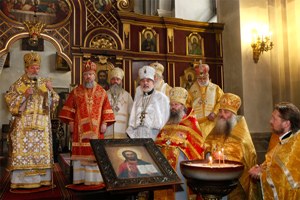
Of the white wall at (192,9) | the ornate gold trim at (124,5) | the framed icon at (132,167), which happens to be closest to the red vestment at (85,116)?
the framed icon at (132,167)

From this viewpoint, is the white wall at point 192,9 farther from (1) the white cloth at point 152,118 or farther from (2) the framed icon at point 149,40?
(1) the white cloth at point 152,118

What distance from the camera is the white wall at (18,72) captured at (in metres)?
11.9

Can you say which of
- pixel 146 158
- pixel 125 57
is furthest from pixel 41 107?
pixel 125 57

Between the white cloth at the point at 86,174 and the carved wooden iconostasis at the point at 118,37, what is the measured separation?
2983 mm

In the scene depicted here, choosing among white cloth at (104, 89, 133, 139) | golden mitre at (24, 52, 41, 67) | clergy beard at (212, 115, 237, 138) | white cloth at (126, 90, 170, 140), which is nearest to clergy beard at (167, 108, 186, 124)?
white cloth at (126, 90, 170, 140)

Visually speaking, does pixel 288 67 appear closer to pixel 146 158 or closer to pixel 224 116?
pixel 224 116

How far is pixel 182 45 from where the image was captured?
27.2 feet

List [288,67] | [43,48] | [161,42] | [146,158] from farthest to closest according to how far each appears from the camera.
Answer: [43,48], [161,42], [288,67], [146,158]

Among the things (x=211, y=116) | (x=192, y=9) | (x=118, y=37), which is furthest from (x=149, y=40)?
(x=192, y=9)

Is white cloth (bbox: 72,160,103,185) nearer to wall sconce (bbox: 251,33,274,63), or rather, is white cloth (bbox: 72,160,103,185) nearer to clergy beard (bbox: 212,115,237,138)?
clergy beard (bbox: 212,115,237,138)

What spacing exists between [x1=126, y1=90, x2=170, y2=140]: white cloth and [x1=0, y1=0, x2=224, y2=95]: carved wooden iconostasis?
10.4 ft

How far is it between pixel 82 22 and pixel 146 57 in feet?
5.86

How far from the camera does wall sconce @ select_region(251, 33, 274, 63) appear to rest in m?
7.43

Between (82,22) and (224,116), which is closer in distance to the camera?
(224,116)
